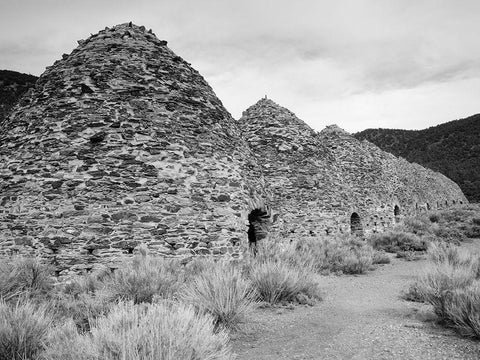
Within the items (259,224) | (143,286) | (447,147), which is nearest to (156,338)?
(143,286)

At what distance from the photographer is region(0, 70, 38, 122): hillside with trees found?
2952cm

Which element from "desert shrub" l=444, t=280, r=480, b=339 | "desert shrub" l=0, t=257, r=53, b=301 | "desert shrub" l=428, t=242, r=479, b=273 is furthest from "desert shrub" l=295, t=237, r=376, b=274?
"desert shrub" l=0, t=257, r=53, b=301

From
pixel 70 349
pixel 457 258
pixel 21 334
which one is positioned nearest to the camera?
pixel 70 349

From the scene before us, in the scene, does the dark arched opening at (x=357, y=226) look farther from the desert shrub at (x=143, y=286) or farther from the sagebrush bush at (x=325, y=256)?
the desert shrub at (x=143, y=286)

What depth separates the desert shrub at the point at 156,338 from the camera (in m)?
2.29

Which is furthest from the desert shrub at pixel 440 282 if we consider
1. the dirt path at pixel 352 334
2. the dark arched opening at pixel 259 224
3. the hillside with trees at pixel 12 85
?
the hillside with trees at pixel 12 85

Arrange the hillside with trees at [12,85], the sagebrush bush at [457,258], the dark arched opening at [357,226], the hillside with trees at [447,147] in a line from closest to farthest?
the sagebrush bush at [457,258] < the dark arched opening at [357,226] < the hillside with trees at [12,85] < the hillside with trees at [447,147]

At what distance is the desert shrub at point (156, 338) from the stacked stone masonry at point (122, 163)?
460 centimetres

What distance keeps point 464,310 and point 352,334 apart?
1.30 m

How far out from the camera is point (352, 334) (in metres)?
4.08

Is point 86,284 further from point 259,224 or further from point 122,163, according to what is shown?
point 259,224

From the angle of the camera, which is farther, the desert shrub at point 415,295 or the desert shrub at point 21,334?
the desert shrub at point 415,295

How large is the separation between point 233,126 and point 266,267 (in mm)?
5144

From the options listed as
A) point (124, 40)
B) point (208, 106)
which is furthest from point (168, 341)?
point (124, 40)
